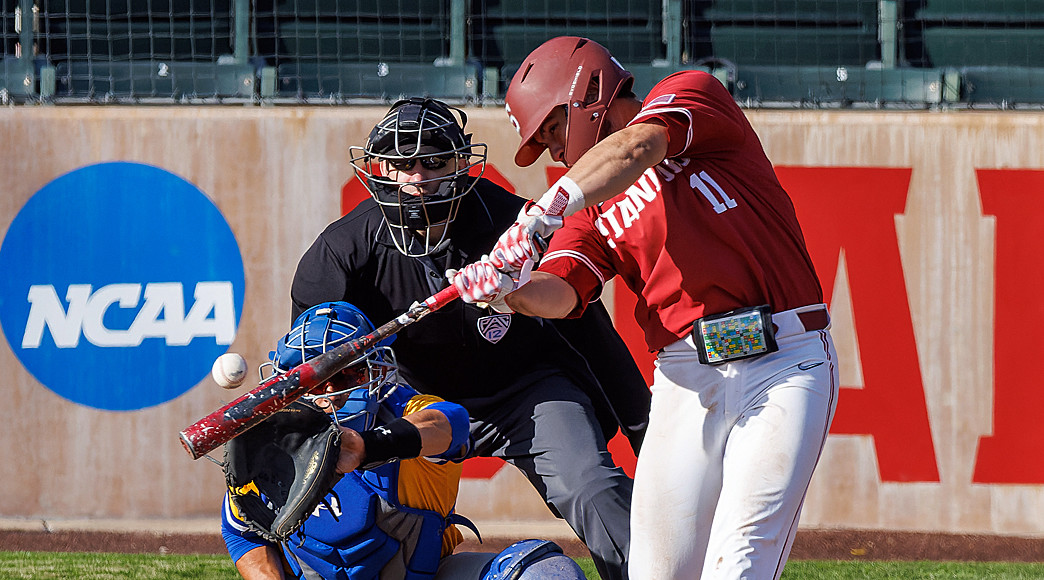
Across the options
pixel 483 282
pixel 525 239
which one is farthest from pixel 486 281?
pixel 525 239

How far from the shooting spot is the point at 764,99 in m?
6.29

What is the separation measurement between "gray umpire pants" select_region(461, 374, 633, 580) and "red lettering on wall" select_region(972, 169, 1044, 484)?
3260 millimetres

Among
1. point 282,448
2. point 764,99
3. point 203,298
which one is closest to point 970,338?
point 764,99

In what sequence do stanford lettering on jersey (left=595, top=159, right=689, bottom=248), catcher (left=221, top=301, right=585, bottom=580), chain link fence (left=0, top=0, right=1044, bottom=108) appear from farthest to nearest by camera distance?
chain link fence (left=0, top=0, right=1044, bottom=108) → stanford lettering on jersey (left=595, top=159, right=689, bottom=248) → catcher (left=221, top=301, right=585, bottom=580)

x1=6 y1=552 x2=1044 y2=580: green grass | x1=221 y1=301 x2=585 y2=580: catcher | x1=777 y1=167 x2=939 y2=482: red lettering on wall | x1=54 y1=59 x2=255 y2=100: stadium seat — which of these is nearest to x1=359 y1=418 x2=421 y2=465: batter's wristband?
x1=221 y1=301 x2=585 y2=580: catcher

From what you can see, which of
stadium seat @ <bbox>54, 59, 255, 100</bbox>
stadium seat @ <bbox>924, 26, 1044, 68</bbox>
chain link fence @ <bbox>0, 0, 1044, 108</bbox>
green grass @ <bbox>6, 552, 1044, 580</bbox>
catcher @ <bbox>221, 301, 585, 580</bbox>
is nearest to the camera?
catcher @ <bbox>221, 301, 585, 580</bbox>

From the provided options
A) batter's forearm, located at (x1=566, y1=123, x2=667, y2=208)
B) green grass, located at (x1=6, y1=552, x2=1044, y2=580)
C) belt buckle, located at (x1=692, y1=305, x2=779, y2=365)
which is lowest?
green grass, located at (x1=6, y1=552, x2=1044, y2=580)

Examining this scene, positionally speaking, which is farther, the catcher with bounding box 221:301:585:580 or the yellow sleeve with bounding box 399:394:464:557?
the yellow sleeve with bounding box 399:394:464:557

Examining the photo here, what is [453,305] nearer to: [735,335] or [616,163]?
[735,335]

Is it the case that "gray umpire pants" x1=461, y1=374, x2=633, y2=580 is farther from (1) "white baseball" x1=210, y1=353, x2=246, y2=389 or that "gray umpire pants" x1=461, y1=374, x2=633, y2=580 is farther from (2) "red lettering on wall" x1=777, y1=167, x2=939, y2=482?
(2) "red lettering on wall" x1=777, y1=167, x2=939, y2=482

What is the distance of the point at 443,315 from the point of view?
10.9 feet

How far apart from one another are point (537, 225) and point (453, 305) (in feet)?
4.10

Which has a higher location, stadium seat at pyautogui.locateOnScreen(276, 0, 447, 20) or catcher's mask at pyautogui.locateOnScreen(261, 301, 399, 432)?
stadium seat at pyautogui.locateOnScreen(276, 0, 447, 20)

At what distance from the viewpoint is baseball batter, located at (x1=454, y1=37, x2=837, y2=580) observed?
2264mm
